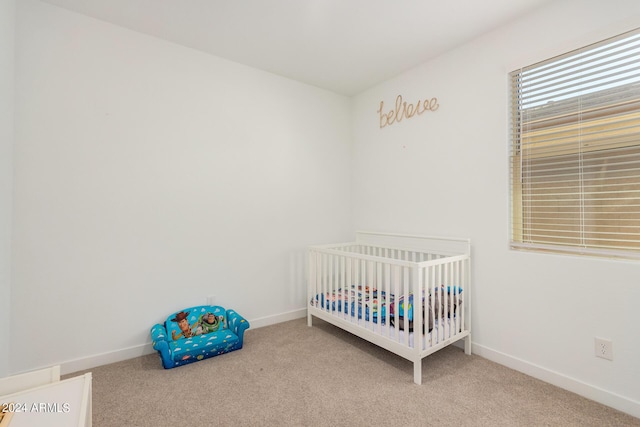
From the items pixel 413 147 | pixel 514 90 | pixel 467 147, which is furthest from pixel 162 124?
pixel 514 90

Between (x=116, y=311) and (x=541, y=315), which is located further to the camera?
(x=116, y=311)

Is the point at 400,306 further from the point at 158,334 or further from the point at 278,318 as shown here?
the point at 158,334

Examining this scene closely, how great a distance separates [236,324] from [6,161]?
5.79ft

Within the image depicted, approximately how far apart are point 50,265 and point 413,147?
114 inches

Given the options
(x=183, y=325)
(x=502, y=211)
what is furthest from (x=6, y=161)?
(x=502, y=211)

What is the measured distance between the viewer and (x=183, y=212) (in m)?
2.44

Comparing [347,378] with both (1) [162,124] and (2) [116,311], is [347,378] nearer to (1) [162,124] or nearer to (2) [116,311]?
(2) [116,311]

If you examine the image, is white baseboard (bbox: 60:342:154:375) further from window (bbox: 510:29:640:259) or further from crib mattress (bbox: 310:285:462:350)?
window (bbox: 510:29:640:259)

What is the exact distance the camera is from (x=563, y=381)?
181 centimetres

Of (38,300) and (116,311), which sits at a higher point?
(38,300)

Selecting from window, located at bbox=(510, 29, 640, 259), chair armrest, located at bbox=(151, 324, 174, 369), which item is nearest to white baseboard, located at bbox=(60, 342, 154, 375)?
chair armrest, located at bbox=(151, 324, 174, 369)

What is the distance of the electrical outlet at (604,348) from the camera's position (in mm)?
1655

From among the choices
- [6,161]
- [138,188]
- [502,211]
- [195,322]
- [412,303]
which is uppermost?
[6,161]

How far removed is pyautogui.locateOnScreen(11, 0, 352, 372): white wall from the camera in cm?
193
